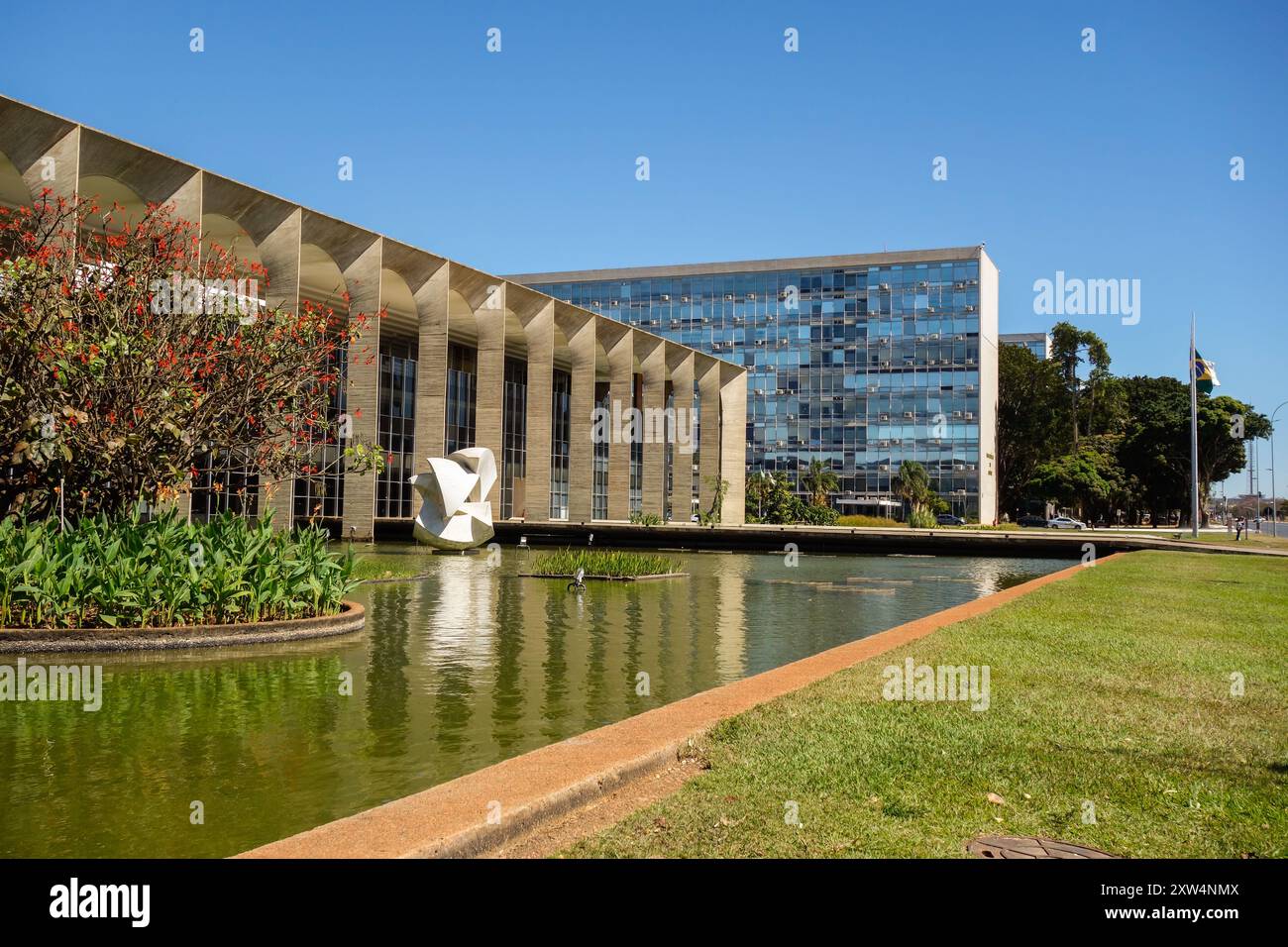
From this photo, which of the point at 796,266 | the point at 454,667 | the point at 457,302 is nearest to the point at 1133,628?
the point at 454,667

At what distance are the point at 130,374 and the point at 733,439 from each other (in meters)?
64.8

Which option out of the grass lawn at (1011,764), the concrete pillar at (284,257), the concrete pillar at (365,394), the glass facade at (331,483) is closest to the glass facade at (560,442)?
the glass facade at (331,483)

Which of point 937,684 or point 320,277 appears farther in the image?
point 320,277

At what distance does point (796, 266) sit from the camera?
95.8 meters

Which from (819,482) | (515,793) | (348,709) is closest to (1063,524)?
(819,482)

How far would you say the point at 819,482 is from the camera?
296 feet

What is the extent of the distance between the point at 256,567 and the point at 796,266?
86.9 m

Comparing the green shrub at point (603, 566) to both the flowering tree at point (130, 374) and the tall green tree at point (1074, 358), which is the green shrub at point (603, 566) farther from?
the tall green tree at point (1074, 358)

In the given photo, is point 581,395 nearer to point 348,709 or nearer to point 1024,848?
point 348,709

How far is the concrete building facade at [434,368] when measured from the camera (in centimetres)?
3534

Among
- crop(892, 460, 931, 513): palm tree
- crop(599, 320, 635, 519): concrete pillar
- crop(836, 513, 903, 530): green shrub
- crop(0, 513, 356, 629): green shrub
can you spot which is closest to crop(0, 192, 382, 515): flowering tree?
crop(0, 513, 356, 629): green shrub
